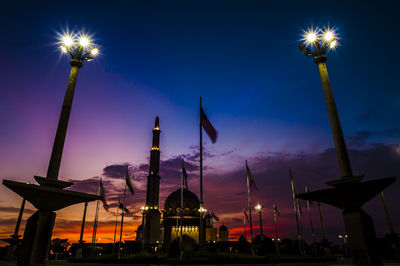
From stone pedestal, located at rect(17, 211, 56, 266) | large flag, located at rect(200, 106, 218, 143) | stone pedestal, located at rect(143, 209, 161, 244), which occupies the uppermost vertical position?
large flag, located at rect(200, 106, 218, 143)

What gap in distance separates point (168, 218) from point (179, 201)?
7341 millimetres

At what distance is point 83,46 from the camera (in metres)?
21.4

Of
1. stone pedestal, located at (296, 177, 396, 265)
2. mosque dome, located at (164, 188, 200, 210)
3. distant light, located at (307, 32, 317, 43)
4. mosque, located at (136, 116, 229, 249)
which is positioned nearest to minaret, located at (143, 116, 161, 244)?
mosque, located at (136, 116, 229, 249)

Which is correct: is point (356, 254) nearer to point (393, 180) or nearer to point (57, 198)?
point (393, 180)

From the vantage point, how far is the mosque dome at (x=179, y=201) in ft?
309

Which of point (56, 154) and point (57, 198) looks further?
point (56, 154)

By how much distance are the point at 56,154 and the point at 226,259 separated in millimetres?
16123

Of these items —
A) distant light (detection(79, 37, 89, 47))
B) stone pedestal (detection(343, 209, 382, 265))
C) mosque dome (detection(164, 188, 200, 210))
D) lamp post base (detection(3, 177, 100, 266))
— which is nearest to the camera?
stone pedestal (detection(343, 209, 382, 265))

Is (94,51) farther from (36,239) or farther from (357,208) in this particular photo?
(357,208)

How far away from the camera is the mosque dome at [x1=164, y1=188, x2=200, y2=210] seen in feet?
309

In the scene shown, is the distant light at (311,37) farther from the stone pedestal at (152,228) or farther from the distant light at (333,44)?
the stone pedestal at (152,228)

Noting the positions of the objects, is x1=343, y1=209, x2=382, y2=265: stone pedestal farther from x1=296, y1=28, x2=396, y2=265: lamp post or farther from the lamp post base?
the lamp post base

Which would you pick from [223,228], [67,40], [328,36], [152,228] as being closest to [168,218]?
[152,228]

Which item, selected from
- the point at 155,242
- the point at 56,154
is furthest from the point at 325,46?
the point at 155,242
